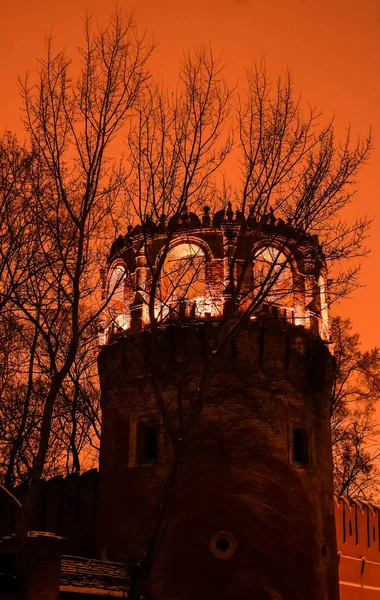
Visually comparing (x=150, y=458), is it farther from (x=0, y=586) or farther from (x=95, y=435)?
(x=95, y=435)

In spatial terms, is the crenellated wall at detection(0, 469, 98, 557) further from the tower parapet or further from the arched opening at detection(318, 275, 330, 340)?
the arched opening at detection(318, 275, 330, 340)

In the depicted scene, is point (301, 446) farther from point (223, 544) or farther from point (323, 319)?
point (323, 319)

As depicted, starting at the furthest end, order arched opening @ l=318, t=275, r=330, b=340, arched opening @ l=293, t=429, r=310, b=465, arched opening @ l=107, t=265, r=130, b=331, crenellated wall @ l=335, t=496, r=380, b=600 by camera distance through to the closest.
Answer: crenellated wall @ l=335, t=496, r=380, b=600 < arched opening @ l=318, t=275, r=330, b=340 < arched opening @ l=107, t=265, r=130, b=331 < arched opening @ l=293, t=429, r=310, b=465

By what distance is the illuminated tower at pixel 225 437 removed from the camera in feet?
67.8

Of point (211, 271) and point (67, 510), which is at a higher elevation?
point (211, 271)

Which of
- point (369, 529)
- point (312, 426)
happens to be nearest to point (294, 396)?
point (312, 426)

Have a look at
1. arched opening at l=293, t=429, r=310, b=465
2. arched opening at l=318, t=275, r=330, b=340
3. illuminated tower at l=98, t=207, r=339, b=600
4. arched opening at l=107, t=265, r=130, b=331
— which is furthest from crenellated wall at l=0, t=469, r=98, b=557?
arched opening at l=318, t=275, r=330, b=340

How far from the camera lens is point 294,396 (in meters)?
22.6

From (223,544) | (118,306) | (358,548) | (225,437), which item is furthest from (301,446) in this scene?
(358,548)

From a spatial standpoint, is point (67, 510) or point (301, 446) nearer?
point (301, 446)

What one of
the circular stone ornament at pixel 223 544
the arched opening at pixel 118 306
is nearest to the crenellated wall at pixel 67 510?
the arched opening at pixel 118 306

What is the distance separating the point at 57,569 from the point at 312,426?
8121 millimetres

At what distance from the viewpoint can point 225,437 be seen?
21.5m

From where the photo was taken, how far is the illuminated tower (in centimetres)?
2067
